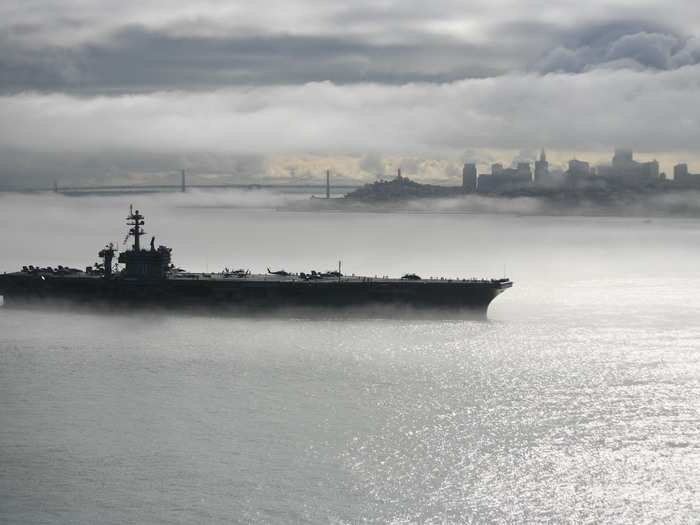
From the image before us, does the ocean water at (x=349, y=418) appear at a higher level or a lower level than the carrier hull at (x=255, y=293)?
lower

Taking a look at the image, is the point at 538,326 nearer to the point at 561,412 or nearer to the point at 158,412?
the point at 561,412

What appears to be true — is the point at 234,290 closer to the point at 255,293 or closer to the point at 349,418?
the point at 255,293

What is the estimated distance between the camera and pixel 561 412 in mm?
31359

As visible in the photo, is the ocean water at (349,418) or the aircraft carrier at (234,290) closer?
the ocean water at (349,418)

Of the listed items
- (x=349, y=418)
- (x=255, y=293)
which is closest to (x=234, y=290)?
(x=255, y=293)

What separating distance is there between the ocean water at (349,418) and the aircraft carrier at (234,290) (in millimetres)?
2392

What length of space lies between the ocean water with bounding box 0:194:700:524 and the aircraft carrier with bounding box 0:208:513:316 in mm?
2392

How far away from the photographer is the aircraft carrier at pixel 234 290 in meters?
54.1

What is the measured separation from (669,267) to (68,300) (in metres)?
67.6

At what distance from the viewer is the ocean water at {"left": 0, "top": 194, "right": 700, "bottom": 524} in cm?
2358

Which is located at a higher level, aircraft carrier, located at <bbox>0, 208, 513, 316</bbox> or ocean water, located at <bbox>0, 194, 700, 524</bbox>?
aircraft carrier, located at <bbox>0, 208, 513, 316</bbox>

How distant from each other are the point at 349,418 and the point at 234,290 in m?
26.9

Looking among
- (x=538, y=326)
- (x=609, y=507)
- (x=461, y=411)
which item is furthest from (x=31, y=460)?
(x=538, y=326)

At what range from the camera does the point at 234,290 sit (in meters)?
55.8
